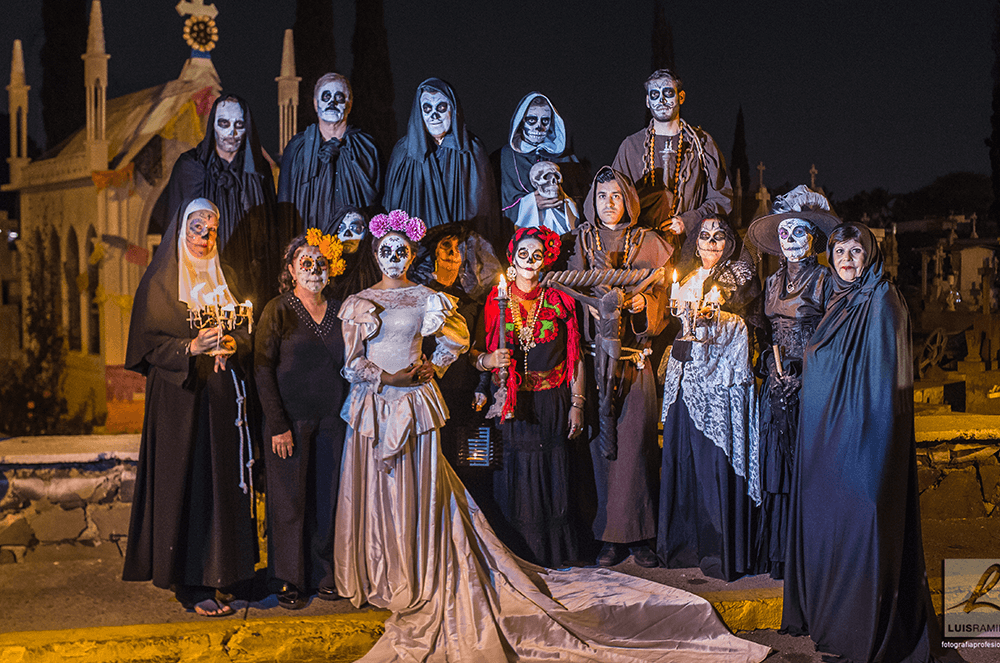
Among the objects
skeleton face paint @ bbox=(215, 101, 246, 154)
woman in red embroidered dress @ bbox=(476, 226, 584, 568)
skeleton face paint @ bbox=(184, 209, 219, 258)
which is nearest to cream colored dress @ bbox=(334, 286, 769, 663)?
woman in red embroidered dress @ bbox=(476, 226, 584, 568)

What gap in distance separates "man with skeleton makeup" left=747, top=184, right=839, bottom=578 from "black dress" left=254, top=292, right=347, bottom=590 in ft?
7.46

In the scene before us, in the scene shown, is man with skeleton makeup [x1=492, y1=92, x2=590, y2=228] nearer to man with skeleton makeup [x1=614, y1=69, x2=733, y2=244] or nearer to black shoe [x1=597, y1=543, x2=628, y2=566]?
man with skeleton makeup [x1=614, y1=69, x2=733, y2=244]

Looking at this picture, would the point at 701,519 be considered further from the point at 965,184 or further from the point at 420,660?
the point at 965,184

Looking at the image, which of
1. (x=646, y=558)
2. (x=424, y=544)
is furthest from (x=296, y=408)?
(x=646, y=558)

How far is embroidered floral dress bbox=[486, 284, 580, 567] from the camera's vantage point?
4543 mm

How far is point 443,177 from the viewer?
503cm

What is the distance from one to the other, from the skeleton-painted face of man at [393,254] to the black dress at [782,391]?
201cm

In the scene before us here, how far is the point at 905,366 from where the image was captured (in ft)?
12.6

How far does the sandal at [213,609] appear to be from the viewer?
4164 millimetres

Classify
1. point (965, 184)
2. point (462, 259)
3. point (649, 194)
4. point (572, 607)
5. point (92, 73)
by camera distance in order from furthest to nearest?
point (965, 184) → point (92, 73) → point (649, 194) → point (462, 259) → point (572, 607)

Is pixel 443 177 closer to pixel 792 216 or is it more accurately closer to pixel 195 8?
pixel 792 216

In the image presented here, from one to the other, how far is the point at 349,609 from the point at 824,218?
3191 millimetres

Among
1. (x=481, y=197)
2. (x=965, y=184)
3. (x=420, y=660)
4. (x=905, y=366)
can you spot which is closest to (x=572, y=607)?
(x=420, y=660)

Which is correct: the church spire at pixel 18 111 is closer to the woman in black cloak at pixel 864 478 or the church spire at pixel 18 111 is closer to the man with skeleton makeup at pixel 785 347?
the man with skeleton makeup at pixel 785 347
